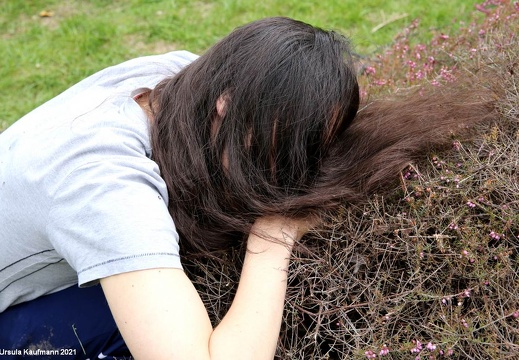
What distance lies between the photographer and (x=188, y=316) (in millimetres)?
1312

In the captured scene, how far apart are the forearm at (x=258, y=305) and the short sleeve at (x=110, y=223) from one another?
0.66 ft

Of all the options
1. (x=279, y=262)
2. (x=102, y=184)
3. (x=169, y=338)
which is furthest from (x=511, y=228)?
(x=102, y=184)

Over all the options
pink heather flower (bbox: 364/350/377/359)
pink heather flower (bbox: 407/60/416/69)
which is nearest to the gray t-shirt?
pink heather flower (bbox: 364/350/377/359)

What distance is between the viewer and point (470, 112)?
1.71 metres

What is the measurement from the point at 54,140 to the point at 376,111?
35.9 inches

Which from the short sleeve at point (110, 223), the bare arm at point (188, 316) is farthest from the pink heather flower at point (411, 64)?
the short sleeve at point (110, 223)

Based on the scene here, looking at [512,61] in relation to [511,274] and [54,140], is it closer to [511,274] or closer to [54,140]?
[511,274]

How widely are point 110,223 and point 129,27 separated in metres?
2.83

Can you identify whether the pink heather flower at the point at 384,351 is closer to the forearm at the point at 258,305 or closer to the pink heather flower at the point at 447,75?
the forearm at the point at 258,305

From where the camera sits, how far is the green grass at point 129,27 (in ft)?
11.8

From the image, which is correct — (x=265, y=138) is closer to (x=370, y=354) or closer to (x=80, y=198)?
(x=80, y=198)

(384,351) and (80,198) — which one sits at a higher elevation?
(80,198)

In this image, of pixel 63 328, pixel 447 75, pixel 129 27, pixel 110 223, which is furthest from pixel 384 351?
pixel 129 27

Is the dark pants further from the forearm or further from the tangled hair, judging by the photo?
the forearm
